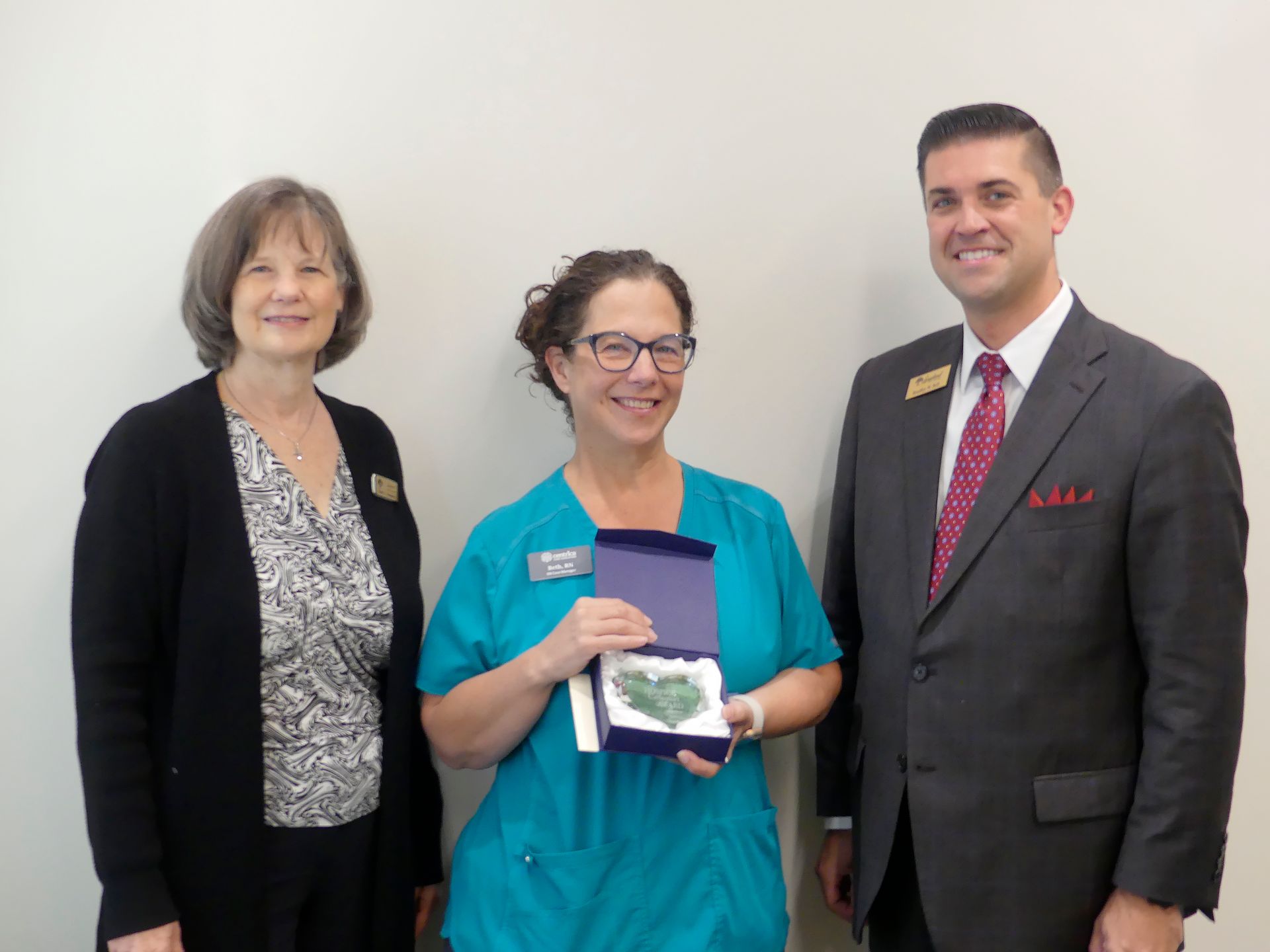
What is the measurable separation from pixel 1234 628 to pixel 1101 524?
0.27 m

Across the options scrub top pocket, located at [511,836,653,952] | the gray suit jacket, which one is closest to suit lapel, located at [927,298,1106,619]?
the gray suit jacket

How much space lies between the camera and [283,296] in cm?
173

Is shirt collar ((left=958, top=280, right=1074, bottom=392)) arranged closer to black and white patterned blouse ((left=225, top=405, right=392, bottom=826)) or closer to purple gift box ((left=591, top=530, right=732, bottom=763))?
purple gift box ((left=591, top=530, right=732, bottom=763))

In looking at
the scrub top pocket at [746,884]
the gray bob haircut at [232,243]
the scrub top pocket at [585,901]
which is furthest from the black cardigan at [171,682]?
the scrub top pocket at [746,884]

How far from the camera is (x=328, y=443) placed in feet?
6.20

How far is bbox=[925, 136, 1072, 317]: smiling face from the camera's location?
182cm

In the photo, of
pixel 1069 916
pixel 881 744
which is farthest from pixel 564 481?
pixel 1069 916

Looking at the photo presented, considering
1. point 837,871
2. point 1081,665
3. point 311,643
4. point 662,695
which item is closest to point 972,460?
point 1081,665

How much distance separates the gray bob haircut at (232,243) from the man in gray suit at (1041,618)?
3.68 ft

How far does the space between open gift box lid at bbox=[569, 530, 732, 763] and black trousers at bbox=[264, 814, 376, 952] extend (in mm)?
537

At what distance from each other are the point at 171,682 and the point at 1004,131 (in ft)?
5.72

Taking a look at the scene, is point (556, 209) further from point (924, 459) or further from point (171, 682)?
point (171, 682)

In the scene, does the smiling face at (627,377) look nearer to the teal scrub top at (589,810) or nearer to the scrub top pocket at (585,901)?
the teal scrub top at (589,810)

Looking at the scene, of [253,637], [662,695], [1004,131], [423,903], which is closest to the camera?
[662,695]
